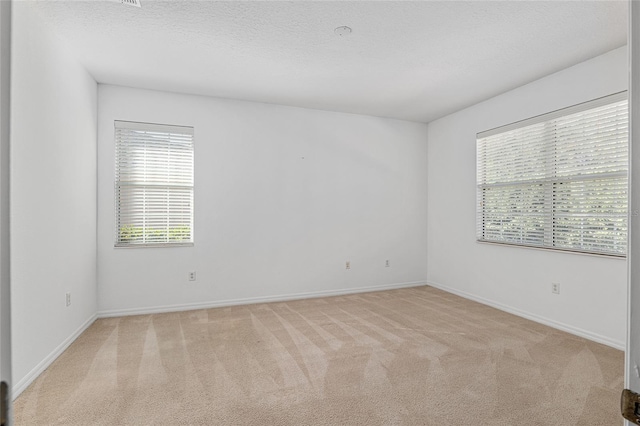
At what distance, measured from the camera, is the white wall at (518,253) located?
3.15 meters

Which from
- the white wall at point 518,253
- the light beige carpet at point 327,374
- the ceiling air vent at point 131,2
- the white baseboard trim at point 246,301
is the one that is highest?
the ceiling air vent at point 131,2

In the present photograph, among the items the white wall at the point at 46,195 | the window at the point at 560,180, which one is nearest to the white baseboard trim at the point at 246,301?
the white wall at the point at 46,195

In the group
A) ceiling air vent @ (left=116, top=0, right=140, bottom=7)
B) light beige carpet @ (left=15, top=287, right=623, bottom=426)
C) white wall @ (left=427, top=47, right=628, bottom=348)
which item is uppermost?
ceiling air vent @ (left=116, top=0, right=140, bottom=7)

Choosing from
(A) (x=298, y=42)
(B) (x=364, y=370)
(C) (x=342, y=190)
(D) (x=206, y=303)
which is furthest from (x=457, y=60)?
(D) (x=206, y=303)

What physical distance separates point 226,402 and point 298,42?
2.87 m

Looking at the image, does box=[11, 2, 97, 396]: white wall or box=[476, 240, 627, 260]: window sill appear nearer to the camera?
box=[11, 2, 97, 396]: white wall

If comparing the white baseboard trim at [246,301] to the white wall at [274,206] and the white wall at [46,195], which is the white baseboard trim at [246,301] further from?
the white wall at [46,195]

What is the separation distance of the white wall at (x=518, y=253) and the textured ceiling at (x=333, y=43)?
0.22 meters

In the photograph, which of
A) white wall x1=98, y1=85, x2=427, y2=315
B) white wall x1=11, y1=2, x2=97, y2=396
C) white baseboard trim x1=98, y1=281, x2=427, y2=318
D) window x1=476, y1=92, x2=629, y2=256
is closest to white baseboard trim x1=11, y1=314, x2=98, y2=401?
white wall x1=11, y1=2, x2=97, y2=396

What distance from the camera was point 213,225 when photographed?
4324 millimetres

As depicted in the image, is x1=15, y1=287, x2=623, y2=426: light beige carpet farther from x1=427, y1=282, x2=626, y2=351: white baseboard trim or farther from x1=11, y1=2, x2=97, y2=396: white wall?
x1=11, y1=2, x2=97, y2=396: white wall

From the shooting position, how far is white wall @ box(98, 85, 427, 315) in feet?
13.1

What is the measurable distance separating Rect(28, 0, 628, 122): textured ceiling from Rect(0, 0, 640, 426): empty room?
3 cm

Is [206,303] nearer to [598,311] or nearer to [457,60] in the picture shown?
[457,60]
